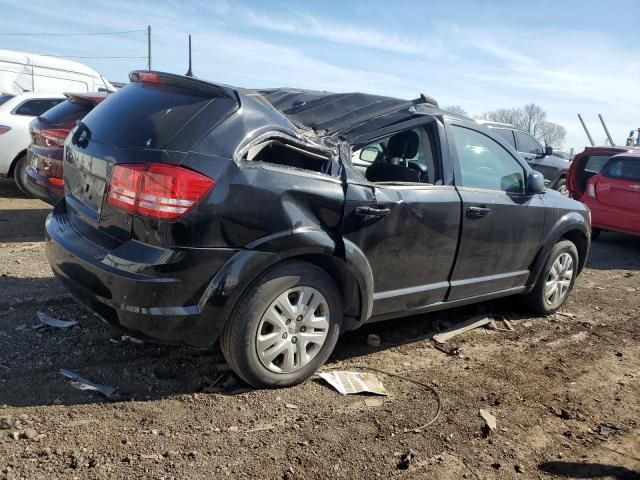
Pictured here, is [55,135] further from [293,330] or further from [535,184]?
[535,184]

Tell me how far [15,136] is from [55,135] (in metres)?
3.28

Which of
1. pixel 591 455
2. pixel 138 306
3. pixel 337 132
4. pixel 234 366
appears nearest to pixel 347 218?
pixel 337 132

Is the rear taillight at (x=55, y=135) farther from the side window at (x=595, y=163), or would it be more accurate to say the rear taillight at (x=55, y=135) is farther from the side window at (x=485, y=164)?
the side window at (x=595, y=163)

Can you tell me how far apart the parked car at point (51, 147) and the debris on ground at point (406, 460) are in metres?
4.65

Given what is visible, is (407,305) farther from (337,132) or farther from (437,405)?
(337,132)

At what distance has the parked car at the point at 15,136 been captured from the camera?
891 cm

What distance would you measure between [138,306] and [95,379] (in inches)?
28.7

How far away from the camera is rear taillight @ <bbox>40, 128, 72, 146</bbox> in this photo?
20.6 ft

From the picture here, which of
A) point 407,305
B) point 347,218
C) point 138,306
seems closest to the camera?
point 138,306

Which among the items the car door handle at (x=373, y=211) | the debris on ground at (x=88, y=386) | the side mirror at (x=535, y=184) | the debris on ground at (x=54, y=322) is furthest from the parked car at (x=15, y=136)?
the side mirror at (x=535, y=184)

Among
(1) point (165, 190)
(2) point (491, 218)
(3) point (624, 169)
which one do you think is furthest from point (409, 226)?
(3) point (624, 169)

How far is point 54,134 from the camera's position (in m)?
6.33

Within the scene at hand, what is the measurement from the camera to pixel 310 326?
342 cm

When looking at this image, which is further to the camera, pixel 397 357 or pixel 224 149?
pixel 397 357
